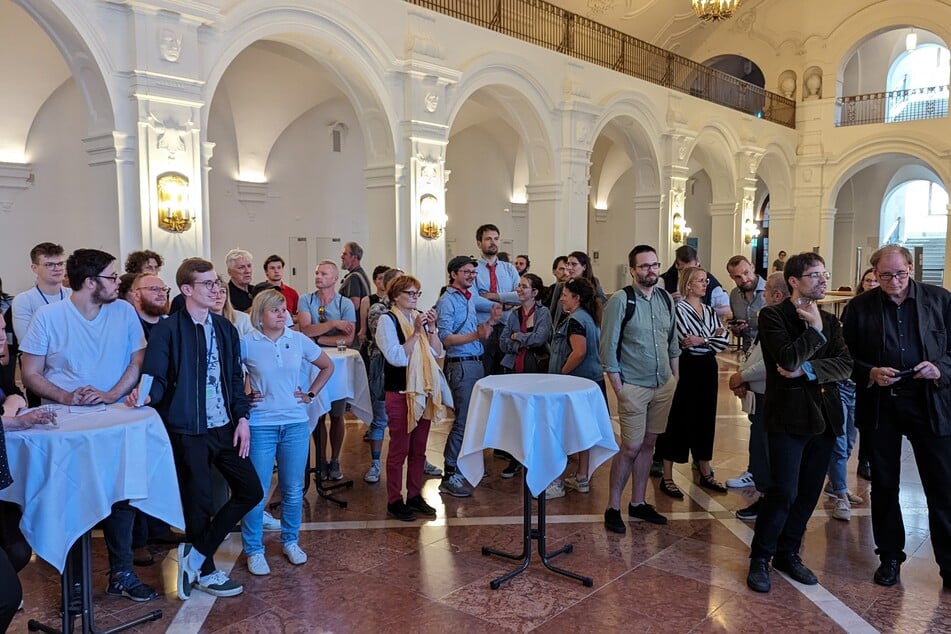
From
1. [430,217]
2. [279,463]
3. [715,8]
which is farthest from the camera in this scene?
[715,8]

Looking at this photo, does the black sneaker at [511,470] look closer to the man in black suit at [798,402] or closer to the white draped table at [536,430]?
the white draped table at [536,430]

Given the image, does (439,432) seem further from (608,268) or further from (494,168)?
(608,268)

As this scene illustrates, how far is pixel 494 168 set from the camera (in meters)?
18.5

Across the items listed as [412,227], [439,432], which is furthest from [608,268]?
[439,432]

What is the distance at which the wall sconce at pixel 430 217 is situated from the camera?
33.7 ft

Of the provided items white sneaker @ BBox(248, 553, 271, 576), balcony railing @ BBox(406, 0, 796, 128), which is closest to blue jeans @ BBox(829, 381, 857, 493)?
white sneaker @ BBox(248, 553, 271, 576)

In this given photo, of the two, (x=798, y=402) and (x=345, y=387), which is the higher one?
(x=798, y=402)

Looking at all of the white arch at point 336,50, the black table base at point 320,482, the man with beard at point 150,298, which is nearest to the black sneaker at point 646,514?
the black table base at point 320,482

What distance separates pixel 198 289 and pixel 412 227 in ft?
22.1

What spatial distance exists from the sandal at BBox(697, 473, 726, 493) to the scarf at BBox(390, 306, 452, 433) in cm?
220

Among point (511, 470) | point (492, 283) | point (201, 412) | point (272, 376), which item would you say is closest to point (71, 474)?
point (201, 412)

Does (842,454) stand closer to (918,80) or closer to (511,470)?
(511,470)

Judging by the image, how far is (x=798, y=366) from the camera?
3701mm

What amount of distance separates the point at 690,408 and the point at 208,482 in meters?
3.39
